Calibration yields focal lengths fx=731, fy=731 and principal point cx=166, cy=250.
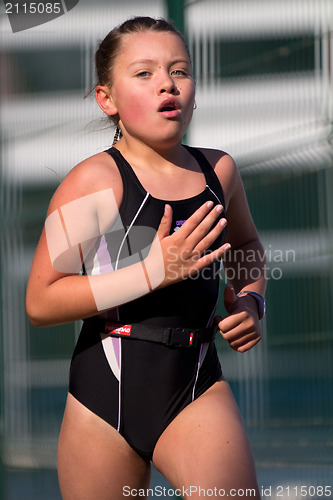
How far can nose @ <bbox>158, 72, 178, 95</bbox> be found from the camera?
2.10 meters

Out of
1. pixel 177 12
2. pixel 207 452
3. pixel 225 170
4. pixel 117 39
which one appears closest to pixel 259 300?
pixel 225 170

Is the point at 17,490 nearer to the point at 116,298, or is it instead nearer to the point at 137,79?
the point at 116,298

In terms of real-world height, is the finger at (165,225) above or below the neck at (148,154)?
below

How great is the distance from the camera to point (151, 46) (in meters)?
2.19

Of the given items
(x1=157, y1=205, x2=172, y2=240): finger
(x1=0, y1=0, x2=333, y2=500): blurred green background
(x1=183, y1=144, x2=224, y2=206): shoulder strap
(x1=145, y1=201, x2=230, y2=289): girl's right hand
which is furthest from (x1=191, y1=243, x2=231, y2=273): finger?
(x1=0, y1=0, x2=333, y2=500): blurred green background

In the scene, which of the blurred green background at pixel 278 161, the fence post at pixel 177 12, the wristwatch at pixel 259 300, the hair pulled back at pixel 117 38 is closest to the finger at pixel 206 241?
the wristwatch at pixel 259 300

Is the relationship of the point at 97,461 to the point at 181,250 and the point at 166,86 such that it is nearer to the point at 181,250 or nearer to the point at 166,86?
Result: the point at 181,250

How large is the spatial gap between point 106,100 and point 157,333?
77 cm

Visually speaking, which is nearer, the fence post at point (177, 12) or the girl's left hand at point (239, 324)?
the girl's left hand at point (239, 324)

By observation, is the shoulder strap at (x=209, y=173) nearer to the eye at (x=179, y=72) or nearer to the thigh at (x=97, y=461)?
the eye at (x=179, y=72)

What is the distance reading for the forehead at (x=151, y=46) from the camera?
2.18 meters

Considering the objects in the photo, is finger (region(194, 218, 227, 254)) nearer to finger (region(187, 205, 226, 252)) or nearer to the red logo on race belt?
finger (region(187, 205, 226, 252))

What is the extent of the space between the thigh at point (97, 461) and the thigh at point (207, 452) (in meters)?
0.09

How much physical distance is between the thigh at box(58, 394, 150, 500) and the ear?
0.91 meters
